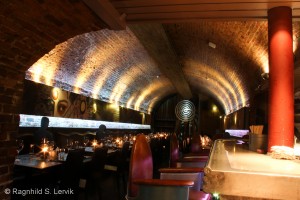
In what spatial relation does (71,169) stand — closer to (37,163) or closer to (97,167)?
(37,163)

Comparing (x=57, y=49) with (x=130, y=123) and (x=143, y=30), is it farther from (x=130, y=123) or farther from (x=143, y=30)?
(x=130, y=123)

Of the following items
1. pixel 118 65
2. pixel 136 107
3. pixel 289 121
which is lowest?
pixel 289 121

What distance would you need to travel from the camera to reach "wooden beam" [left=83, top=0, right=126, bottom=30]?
320cm

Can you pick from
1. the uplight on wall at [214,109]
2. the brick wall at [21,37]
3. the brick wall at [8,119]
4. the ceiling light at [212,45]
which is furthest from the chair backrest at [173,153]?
the uplight on wall at [214,109]

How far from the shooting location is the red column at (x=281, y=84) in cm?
272

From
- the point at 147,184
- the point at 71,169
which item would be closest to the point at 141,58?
the point at 71,169

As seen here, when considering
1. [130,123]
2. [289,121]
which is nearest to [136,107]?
[130,123]

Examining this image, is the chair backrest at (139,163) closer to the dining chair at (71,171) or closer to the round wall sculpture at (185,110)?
the dining chair at (71,171)

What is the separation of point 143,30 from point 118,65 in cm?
405

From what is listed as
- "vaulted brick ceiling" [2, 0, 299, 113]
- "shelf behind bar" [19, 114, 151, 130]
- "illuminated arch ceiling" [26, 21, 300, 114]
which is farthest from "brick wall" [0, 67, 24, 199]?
"illuminated arch ceiling" [26, 21, 300, 114]

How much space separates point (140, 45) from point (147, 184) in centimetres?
650

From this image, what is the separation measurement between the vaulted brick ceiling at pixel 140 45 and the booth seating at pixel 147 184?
1.71m

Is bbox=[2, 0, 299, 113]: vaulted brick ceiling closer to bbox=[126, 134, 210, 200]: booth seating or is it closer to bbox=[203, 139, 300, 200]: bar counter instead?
bbox=[126, 134, 210, 200]: booth seating

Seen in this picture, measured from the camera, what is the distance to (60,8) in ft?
11.0
